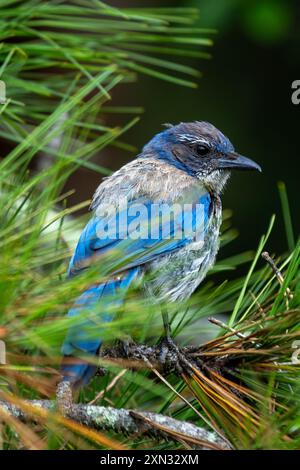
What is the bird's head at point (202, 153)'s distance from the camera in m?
3.95

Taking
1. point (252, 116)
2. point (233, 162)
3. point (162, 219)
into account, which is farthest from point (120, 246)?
point (252, 116)

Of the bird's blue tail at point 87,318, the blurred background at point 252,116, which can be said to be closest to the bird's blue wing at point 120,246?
the bird's blue tail at point 87,318

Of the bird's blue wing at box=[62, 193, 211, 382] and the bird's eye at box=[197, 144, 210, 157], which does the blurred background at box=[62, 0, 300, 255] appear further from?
the bird's blue wing at box=[62, 193, 211, 382]

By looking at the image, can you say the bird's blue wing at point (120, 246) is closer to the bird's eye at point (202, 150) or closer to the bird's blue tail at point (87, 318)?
the bird's blue tail at point (87, 318)

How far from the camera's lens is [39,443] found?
1896mm

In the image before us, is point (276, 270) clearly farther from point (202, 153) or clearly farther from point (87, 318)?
point (202, 153)

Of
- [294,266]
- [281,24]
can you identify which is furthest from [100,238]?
[281,24]

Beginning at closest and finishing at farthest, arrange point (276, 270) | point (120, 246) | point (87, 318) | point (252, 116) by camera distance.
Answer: point (87, 318) < point (120, 246) < point (276, 270) < point (252, 116)

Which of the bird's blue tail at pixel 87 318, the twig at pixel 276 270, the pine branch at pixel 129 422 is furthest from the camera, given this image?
the twig at pixel 276 270

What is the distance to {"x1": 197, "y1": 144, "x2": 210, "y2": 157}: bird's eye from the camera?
3.97 meters

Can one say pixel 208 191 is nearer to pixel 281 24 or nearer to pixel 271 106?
pixel 281 24

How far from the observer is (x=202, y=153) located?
3.99 m

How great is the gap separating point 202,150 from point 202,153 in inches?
0.6
